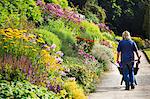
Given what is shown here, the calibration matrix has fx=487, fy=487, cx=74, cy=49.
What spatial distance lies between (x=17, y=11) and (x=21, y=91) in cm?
925

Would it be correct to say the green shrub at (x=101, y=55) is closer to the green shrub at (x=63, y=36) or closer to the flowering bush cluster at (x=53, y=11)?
the green shrub at (x=63, y=36)

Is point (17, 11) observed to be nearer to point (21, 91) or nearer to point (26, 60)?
point (26, 60)

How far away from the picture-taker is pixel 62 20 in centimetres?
2192

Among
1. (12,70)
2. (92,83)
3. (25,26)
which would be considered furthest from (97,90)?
(12,70)

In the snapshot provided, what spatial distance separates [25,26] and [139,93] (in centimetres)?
377

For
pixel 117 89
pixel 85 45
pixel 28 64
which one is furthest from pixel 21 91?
pixel 85 45

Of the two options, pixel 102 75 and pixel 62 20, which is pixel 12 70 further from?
pixel 62 20

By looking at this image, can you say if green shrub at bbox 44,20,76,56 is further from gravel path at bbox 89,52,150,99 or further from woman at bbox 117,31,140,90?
woman at bbox 117,31,140,90

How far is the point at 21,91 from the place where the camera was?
7.91m

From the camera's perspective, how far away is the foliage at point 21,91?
25.3 ft

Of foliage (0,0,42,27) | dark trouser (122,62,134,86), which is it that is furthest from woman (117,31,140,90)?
foliage (0,0,42,27)

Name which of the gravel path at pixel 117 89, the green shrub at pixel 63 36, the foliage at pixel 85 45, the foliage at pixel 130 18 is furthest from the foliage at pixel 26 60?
the foliage at pixel 130 18

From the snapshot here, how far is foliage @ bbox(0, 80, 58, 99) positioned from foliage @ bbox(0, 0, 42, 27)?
19.2ft

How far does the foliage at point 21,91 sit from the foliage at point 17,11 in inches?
231
